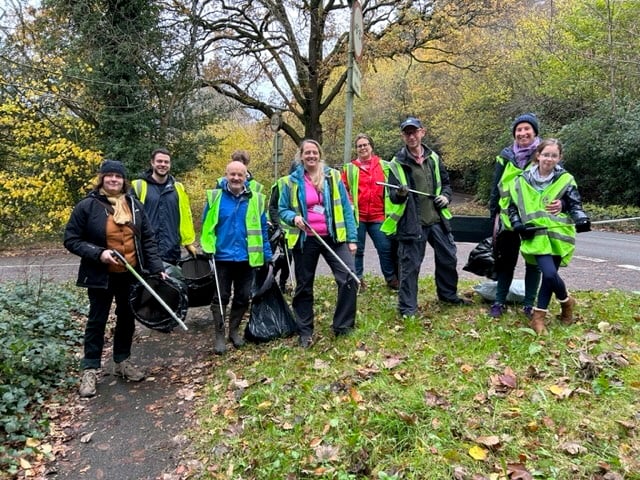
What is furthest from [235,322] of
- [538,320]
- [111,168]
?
[538,320]

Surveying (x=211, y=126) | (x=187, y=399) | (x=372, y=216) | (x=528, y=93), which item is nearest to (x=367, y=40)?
(x=211, y=126)

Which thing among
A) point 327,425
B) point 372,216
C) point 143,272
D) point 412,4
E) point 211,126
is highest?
point 412,4

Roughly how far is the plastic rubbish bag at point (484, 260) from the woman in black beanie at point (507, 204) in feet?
0.66

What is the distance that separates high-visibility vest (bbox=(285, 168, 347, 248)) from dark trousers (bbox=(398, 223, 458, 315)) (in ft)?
2.40

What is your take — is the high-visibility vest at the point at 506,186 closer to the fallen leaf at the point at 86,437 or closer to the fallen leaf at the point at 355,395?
the fallen leaf at the point at 355,395

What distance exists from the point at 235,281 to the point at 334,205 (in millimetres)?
1402

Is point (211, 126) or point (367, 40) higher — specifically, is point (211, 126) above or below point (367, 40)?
below

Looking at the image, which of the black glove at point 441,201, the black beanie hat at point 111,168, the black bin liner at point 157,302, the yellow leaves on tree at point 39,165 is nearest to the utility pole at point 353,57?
the black glove at point 441,201

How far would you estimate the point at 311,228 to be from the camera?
458 cm

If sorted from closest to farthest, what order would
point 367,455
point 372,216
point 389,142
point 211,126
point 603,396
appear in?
point 367,455 → point 603,396 → point 372,216 → point 211,126 → point 389,142

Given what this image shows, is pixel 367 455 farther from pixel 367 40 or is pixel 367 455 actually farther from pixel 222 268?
pixel 367 40

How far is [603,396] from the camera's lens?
9.96 feet

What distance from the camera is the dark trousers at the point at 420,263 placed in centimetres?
492

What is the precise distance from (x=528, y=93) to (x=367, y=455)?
22.7 m
